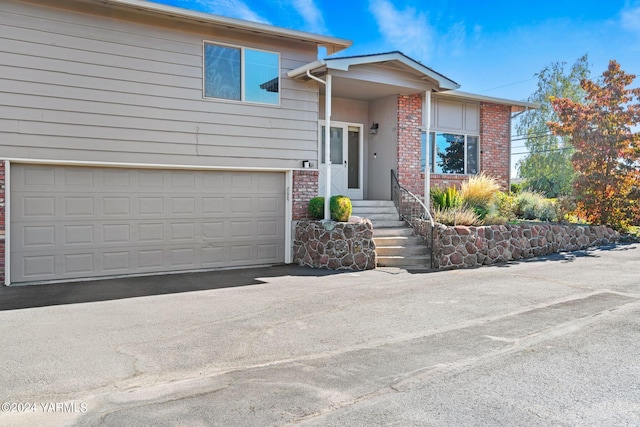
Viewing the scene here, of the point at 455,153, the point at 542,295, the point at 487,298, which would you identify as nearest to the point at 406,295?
the point at 487,298

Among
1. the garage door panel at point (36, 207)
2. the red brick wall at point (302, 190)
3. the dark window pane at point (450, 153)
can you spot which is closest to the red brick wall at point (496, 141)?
the dark window pane at point (450, 153)

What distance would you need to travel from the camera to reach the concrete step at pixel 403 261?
33.0ft

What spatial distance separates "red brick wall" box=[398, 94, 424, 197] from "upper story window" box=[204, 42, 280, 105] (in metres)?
3.91

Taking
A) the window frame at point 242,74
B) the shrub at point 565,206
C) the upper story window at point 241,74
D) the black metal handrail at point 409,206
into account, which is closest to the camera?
the window frame at point 242,74

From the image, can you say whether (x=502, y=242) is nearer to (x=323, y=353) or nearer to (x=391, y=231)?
(x=391, y=231)

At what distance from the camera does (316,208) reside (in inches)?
414

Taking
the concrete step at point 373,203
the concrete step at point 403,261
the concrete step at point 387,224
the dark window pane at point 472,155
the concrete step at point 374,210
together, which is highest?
the dark window pane at point 472,155

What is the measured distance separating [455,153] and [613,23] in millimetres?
10249

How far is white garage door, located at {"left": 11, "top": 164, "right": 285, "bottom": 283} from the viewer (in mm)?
8453

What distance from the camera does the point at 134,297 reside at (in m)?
7.35

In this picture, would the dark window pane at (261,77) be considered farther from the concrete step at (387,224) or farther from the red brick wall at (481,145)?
the red brick wall at (481,145)

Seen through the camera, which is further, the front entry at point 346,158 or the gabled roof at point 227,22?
the front entry at point 346,158

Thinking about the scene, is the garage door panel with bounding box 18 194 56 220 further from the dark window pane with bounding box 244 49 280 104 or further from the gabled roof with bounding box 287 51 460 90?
the gabled roof with bounding box 287 51 460 90

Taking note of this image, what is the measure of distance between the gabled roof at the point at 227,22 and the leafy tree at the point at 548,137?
19286 mm
